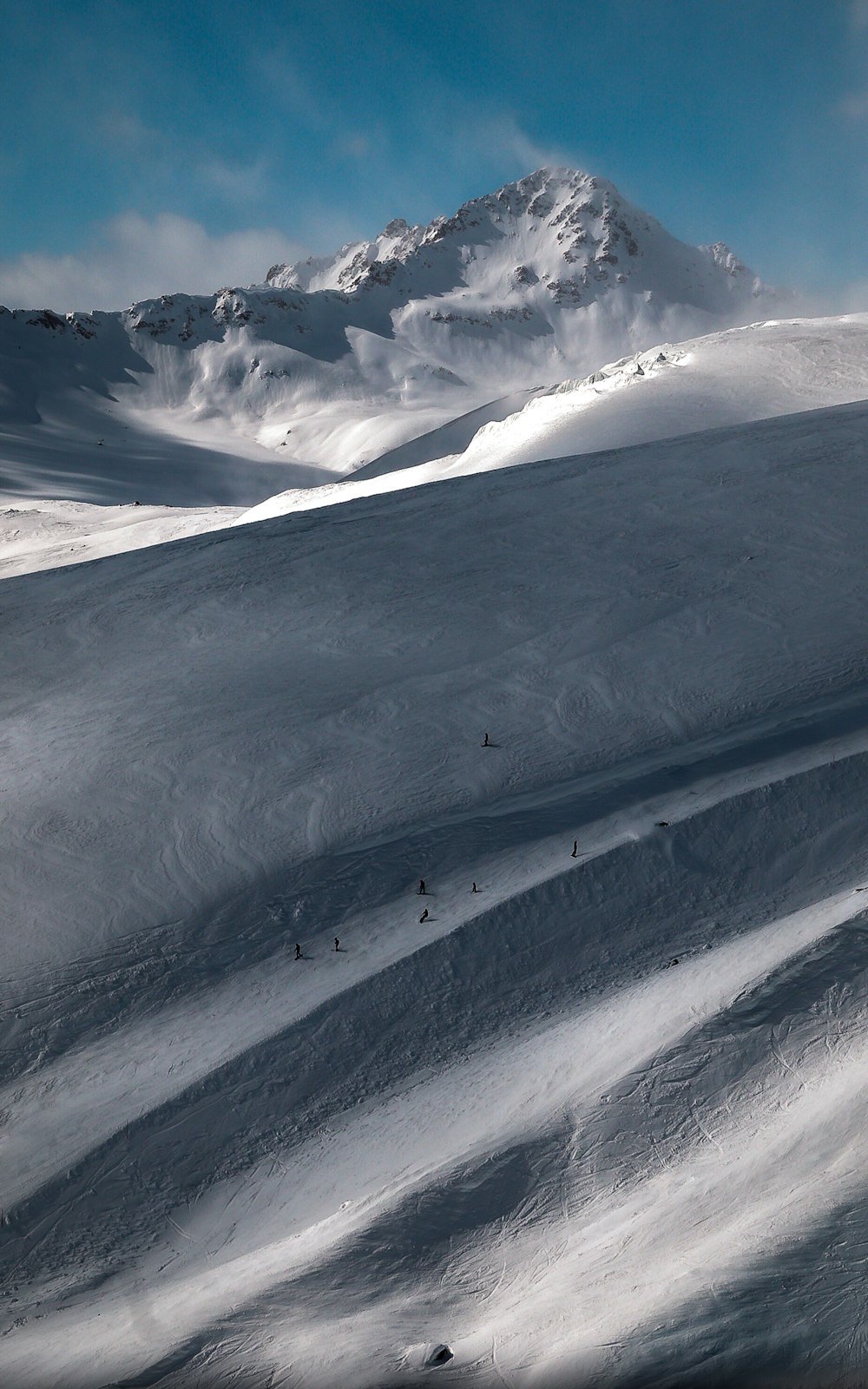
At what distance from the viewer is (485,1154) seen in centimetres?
482

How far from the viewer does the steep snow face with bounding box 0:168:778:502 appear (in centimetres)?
9325

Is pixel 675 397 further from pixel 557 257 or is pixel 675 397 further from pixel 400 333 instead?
pixel 557 257

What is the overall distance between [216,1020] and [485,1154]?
6.22ft

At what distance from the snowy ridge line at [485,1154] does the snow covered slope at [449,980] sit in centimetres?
2

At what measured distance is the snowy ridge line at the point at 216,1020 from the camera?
5125mm

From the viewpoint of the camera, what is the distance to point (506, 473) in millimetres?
13797

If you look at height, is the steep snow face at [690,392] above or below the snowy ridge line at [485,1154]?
above

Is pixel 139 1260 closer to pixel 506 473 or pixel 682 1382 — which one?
pixel 682 1382

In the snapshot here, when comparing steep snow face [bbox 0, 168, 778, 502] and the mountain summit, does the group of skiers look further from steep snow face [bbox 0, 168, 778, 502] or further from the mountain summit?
the mountain summit

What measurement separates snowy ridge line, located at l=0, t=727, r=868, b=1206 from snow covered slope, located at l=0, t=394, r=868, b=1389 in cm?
3

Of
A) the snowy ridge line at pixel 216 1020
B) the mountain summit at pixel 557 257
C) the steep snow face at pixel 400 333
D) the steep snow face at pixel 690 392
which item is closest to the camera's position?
the snowy ridge line at pixel 216 1020

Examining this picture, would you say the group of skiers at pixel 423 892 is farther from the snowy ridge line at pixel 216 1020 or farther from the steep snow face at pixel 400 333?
the steep snow face at pixel 400 333

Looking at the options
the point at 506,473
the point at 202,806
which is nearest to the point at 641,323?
the point at 506,473

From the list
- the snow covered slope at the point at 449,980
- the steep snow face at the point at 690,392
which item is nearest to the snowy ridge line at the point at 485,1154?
the snow covered slope at the point at 449,980
